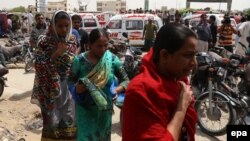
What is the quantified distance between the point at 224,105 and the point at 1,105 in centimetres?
393

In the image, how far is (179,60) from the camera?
1.49m

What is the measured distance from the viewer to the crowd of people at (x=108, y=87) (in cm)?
143

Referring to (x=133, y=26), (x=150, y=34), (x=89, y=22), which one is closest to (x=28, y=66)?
(x=150, y=34)

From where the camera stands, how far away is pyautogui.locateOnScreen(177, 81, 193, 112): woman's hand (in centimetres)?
151

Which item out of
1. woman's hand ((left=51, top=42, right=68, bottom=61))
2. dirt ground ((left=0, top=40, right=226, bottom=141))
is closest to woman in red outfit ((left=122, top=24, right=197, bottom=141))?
woman's hand ((left=51, top=42, right=68, bottom=61))

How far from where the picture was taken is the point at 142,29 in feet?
55.0

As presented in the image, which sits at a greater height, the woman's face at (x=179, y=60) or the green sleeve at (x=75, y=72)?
the woman's face at (x=179, y=60)

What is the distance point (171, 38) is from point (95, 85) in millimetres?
1667

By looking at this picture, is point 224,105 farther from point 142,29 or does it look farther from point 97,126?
point 142,29

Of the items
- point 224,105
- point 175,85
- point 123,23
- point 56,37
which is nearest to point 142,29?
point 123,23

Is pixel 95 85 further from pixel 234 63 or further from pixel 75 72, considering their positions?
pixel 234 63

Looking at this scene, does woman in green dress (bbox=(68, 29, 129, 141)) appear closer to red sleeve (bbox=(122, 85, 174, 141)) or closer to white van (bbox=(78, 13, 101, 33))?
red sleeve (bbox=(122, 85, 174, 141))

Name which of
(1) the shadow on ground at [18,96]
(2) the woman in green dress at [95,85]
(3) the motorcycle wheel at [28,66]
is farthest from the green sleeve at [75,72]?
(3) the motorcycle wheel at [28,66]

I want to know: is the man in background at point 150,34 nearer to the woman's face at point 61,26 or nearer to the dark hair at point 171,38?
the woman's face at point 61,26
